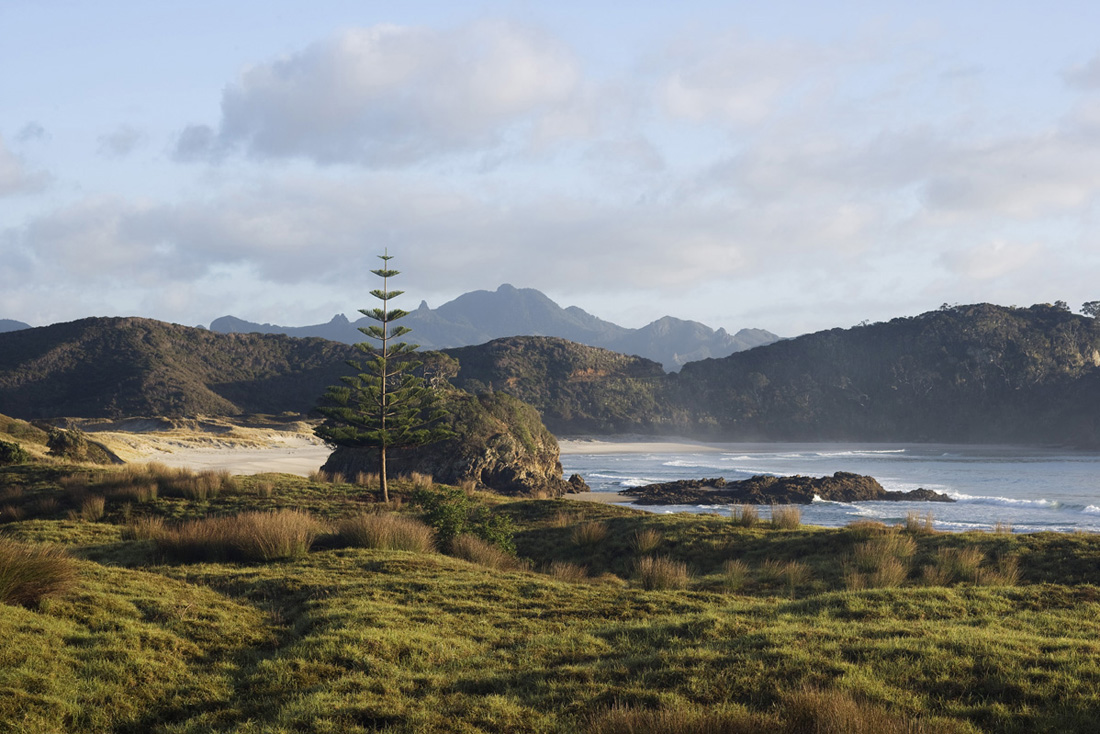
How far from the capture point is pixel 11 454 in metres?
25.9

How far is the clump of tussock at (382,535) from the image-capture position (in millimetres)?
12594

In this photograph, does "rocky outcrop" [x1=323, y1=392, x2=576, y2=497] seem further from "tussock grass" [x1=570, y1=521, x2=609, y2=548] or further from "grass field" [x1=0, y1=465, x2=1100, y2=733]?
"grass field" [x1=0, y1=465, x2=1100, y2=733]

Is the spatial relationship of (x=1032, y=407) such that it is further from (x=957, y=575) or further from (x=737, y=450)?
(x=957, y=575)

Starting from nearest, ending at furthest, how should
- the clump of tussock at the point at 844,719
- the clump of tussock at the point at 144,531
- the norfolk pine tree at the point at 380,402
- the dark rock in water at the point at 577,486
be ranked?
the clump of tussock at the point at 844,719, the clump of tussock at the point at 144,531, the norfolk pine tree at the point at 380,402, the dark rock in water at the point at 577,486

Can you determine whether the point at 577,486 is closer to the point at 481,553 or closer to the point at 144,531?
the point at 481,553

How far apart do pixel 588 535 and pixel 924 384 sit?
370ft

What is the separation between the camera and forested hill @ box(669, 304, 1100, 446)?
104250mm

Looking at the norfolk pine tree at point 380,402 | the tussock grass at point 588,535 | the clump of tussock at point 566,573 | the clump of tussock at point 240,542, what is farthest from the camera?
the norfolk pine tree at point 380,402

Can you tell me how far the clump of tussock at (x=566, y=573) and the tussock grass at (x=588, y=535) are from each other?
1.82m

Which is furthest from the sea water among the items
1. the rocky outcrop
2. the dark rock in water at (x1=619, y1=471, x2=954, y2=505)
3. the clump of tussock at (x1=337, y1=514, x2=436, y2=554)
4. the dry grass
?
the dry grass

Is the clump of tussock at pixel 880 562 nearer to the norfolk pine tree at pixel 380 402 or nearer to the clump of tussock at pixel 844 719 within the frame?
the clump of tussock at pixel 844 719

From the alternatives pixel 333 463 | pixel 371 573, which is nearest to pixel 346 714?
pixel 371 573

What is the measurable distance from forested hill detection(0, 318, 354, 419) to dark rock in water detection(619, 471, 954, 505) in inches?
2146

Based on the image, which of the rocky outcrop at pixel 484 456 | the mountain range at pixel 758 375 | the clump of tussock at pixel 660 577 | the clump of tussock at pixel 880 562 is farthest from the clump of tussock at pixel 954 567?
the mountain range at pixel 758 375
